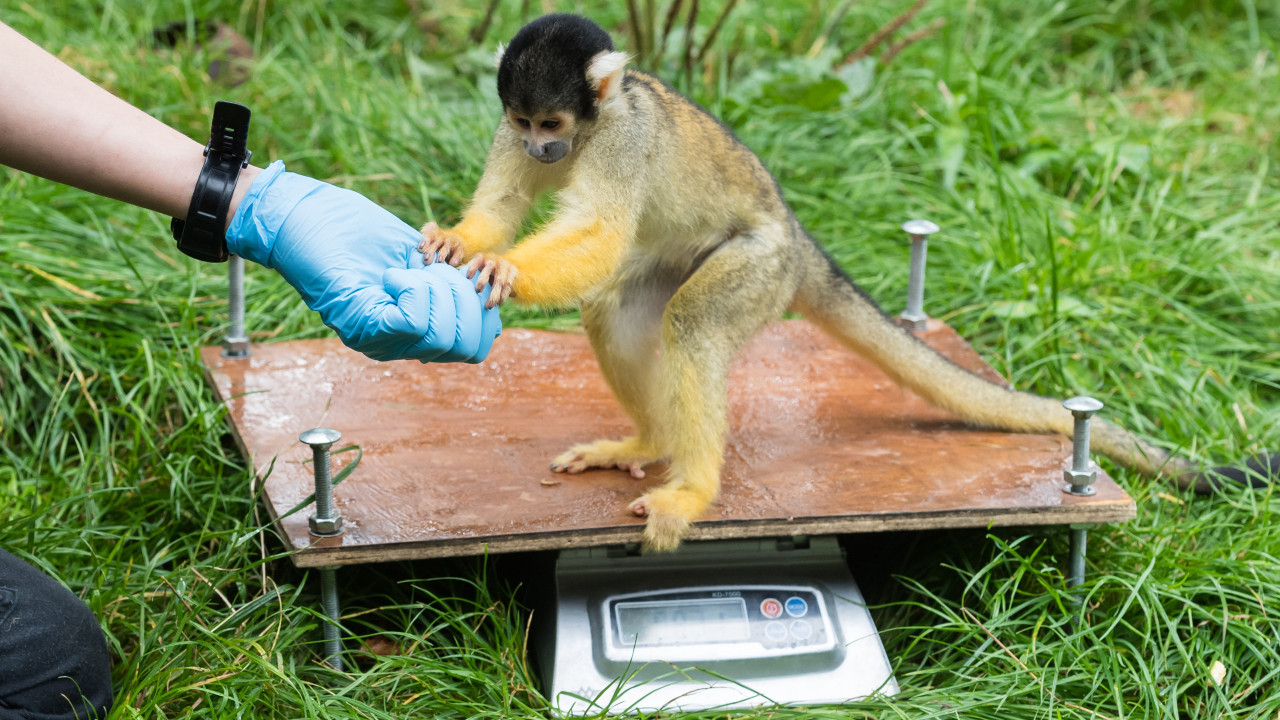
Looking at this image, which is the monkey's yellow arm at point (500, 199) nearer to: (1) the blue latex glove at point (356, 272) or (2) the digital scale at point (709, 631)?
(1) the blue latex glove at point (356, 272)

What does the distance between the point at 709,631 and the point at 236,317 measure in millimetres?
1641

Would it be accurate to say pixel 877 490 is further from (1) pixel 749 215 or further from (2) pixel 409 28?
(2) pixel 409 28

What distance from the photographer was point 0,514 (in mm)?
2916

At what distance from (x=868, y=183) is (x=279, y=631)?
3114 millimetres

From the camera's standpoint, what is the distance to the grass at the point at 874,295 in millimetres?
2539

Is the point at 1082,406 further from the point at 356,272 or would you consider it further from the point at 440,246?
the point at 356,272

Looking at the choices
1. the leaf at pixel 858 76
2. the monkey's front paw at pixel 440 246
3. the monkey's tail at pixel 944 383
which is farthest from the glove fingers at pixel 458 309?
the leaf at pixel 858 76

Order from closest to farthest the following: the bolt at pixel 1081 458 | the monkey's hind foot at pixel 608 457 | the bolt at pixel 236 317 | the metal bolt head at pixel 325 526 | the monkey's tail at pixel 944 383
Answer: the metal bolt head at pixel 325 526, the bolt at pixel 1081 458, the monkey's hind foot at pixel 608 457, the monkey's tail at pixel 944 383, the bolt at pixel 236 317

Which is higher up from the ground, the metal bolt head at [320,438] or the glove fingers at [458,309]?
the glove fingers at [458,309]

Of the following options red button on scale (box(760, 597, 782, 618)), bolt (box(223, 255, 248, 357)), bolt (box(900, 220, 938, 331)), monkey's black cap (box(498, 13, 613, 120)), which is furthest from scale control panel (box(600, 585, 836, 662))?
bolt (box(223, 255, 248, 357))

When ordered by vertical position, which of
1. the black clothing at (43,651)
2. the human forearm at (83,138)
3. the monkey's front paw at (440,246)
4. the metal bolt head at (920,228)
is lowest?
the black clothing at (43,651)

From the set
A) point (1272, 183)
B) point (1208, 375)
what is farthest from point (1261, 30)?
point (1208, 375)

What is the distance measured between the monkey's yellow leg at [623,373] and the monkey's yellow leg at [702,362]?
0.27 ft

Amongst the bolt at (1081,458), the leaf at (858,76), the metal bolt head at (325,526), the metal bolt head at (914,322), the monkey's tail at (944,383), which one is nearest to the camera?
the metal bolt head at (325,526)
